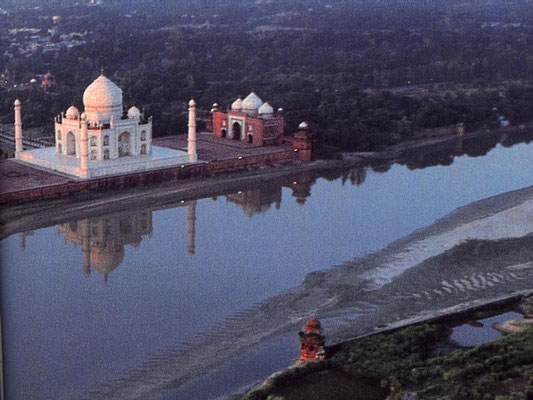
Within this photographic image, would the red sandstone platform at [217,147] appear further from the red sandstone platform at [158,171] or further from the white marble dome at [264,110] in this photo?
the white marble dome at [264,110]

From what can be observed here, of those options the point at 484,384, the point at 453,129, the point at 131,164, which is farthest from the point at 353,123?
the point at 484,384

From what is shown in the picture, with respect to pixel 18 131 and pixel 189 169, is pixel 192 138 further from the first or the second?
pixel 18 131

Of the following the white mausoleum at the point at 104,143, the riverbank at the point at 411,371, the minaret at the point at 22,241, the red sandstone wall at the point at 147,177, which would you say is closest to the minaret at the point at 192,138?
the white mausoleum at the point at 104,143

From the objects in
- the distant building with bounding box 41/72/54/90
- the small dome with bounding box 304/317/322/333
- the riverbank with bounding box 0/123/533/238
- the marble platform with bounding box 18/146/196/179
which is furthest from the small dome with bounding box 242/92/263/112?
the small dome with bounding box 304/317/322/333

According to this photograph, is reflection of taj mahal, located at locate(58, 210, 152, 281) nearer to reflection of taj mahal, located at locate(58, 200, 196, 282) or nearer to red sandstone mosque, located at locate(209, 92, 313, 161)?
reflection of taj mahal, located at locate(58, 200, 196, 282)

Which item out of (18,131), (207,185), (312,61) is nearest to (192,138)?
(207,185)

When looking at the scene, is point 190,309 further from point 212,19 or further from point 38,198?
point 212,19
